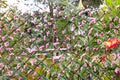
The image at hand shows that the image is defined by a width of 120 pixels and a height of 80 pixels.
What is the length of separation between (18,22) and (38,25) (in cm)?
28

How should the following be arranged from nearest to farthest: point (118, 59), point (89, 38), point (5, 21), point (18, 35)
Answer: point (118, 59), point (89, 38), point (18, 35), point (5, 21)

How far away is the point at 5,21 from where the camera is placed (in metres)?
3.14

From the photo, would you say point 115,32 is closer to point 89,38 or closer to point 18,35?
point 89,38

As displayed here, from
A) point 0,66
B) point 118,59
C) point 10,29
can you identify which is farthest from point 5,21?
point 118,59

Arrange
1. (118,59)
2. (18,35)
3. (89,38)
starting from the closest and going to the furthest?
(118,59)
(89,38)
(18,35)

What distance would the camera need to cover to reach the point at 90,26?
8.94ft

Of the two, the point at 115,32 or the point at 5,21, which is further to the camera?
the point at 5,21

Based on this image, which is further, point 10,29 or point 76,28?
point 10,29

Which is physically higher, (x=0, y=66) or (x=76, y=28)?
(x=76, y=28)

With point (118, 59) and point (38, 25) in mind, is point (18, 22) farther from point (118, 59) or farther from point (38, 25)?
point (118, 59)

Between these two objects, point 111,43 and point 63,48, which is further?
point 63,48

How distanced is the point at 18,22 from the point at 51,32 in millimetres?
389

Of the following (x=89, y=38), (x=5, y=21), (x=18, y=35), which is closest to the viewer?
(x=89, y=38)

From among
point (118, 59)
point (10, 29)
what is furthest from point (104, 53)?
point (10, 29)
